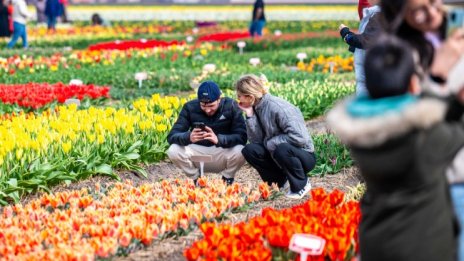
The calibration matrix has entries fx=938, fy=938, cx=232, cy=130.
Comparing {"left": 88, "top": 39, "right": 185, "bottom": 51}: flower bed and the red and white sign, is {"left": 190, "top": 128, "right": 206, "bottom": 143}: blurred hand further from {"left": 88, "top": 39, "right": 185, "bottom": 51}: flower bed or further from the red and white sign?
{"left": 88, "top": 39, "right": 185, "bottom": 51}: flower bed

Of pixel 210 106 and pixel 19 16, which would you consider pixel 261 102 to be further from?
pixel 19 16

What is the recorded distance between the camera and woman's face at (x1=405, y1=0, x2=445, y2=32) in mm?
2811

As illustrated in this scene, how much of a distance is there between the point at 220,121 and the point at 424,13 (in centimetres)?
382

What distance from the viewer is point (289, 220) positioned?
4.57m

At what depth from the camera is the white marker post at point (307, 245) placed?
146 inches

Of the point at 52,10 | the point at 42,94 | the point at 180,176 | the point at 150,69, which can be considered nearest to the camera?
the point at 180,176

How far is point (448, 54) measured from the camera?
281 centimetres

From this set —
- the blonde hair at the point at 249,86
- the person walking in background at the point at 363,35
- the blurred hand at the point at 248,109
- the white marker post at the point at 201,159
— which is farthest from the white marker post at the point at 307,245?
the person walking in background at the point at 363,35

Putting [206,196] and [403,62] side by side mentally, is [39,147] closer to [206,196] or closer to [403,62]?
[206,196]

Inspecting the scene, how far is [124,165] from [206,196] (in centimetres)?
165

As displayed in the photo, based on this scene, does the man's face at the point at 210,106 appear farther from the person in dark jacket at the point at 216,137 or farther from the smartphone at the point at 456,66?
the smartphone at the point at 456,66

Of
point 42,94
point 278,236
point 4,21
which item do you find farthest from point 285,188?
point 4,21

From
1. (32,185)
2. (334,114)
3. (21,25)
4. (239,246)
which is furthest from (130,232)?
(21,25)

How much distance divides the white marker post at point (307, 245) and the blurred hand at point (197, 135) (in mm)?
2630
